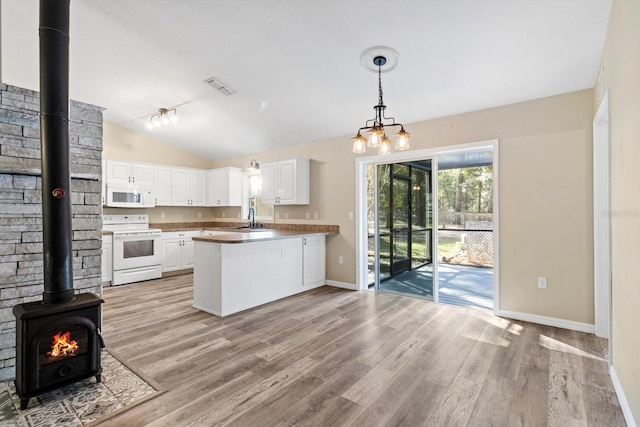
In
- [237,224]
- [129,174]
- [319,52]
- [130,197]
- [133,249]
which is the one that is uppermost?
[319,52]

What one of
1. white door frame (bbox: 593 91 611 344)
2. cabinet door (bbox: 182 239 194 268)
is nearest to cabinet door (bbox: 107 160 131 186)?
cabinet door (bbox: 182 239 194 268)

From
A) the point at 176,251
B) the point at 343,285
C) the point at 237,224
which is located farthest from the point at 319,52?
the point at 176,251

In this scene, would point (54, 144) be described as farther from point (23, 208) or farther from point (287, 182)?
point (287, 182)

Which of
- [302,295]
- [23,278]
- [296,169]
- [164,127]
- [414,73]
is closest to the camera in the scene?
[23,278]

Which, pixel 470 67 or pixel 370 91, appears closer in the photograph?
pixel 470 67

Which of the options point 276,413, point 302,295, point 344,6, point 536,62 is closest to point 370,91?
point 344,6

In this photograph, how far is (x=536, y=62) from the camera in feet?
9.16

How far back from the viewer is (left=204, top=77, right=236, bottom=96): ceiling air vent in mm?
3703

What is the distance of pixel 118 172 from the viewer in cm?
→ 532

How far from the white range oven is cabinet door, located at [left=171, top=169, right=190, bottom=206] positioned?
2.45 ft

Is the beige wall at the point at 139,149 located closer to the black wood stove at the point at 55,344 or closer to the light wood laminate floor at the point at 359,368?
the light wood laminate floor at the point at 359,368

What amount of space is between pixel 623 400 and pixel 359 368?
5.31 feet

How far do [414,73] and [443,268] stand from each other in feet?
14.3

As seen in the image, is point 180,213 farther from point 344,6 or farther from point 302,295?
point 344,6
